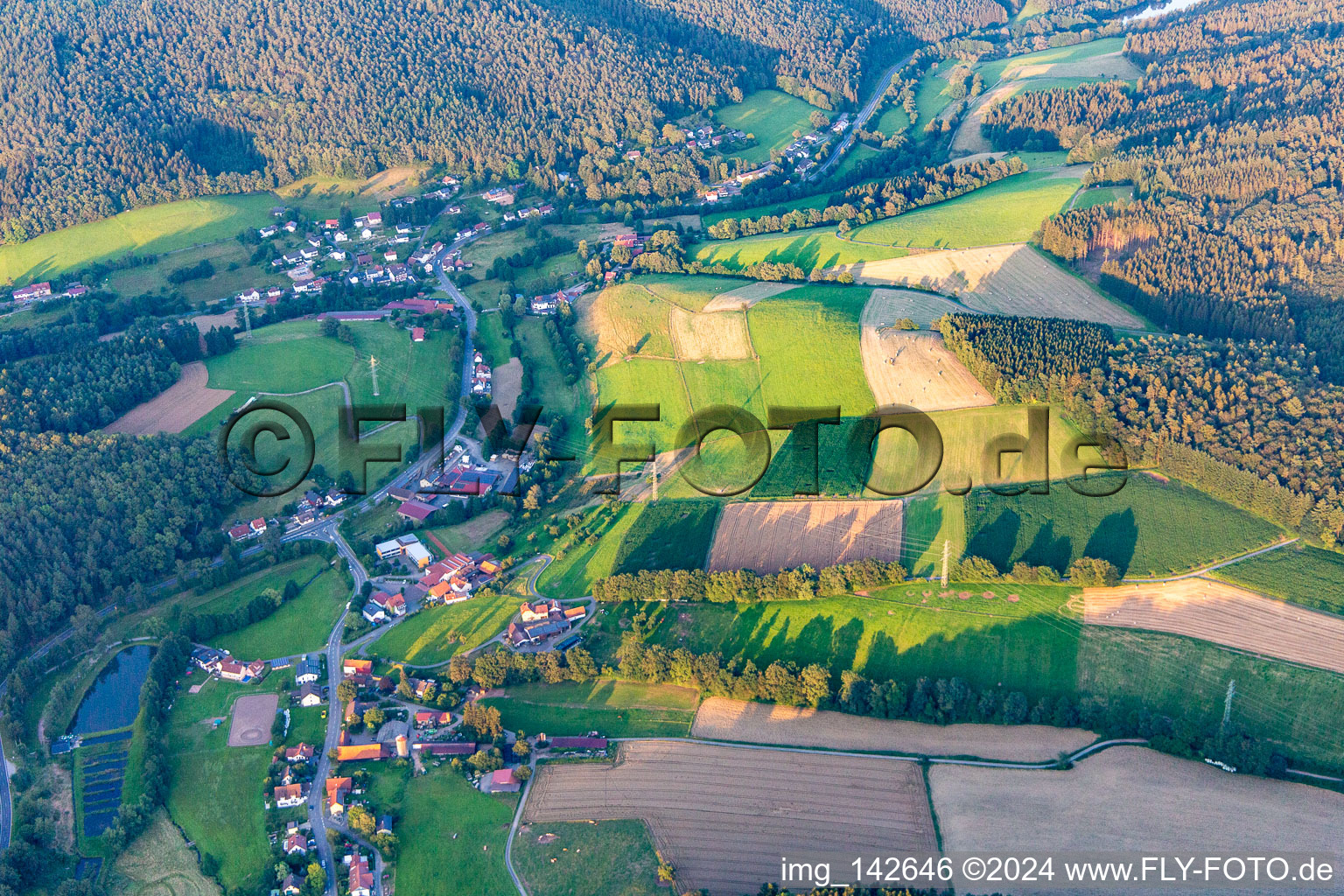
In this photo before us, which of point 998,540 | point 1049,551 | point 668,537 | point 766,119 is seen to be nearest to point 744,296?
point 668,537

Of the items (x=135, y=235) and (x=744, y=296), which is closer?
(x=744, y=296)

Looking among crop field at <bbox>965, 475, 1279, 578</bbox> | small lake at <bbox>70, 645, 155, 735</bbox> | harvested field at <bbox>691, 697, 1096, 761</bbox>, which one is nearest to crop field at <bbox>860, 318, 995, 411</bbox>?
crop field at <bbox>965, 475, 1279, 578</bbox>

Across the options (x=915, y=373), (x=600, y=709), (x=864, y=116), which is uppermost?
(x=864, y=116)

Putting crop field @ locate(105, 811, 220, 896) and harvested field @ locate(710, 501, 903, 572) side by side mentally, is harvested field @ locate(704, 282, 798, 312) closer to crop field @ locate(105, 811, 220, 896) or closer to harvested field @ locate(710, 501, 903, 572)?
harvested field @ locate(710, 501, 903, 572)

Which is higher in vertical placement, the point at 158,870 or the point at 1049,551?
the point at 1049,551

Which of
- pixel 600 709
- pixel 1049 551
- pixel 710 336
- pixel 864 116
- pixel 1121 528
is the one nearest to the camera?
pixel 600 709

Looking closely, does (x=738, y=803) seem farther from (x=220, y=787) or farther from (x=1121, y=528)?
(x=1121, y=528)
